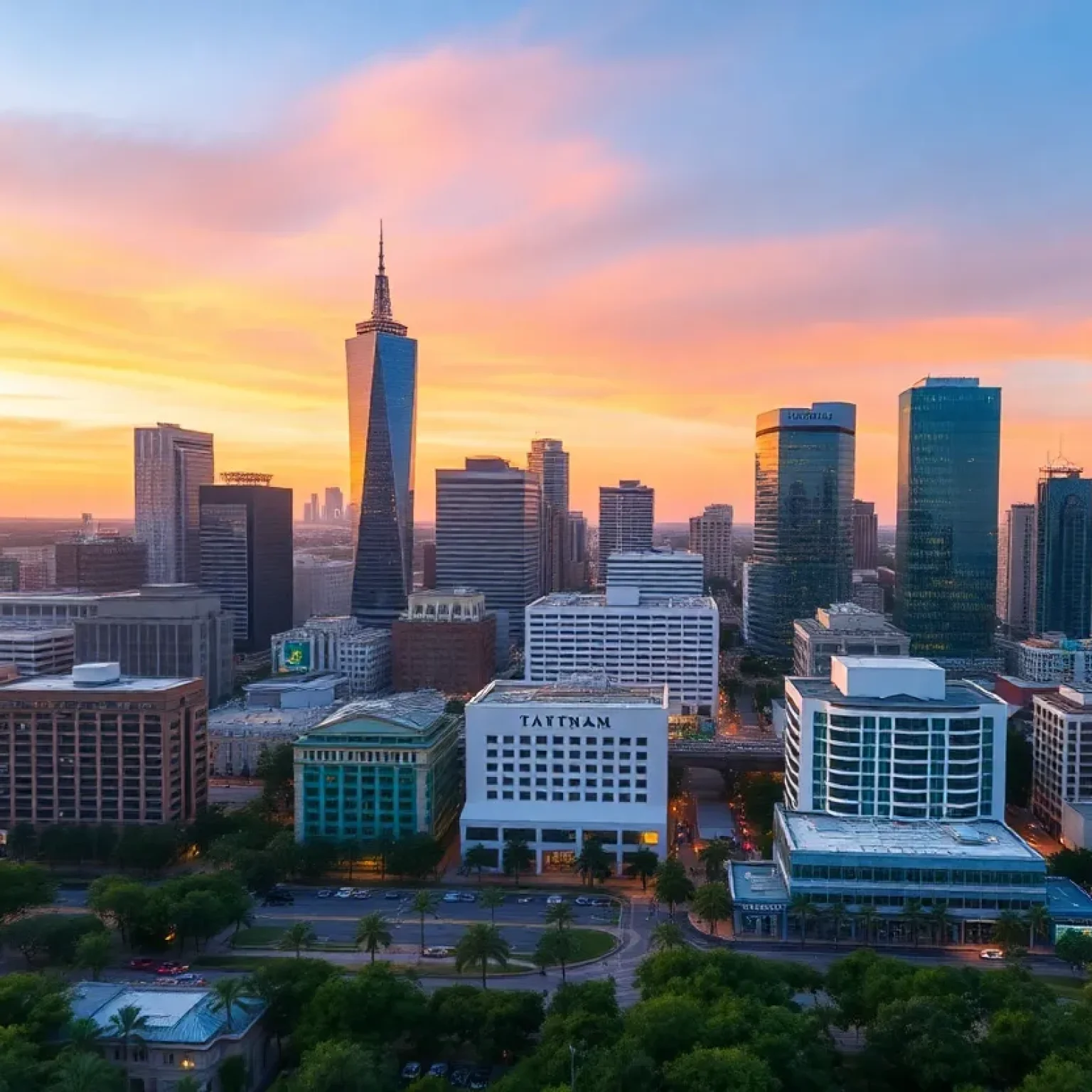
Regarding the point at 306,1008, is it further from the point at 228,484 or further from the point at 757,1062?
the point at 228,484

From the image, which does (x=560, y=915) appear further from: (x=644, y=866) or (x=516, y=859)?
(x=516, y=859)

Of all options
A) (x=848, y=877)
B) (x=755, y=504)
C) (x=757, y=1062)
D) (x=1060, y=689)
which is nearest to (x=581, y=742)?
(x=848, y=877)

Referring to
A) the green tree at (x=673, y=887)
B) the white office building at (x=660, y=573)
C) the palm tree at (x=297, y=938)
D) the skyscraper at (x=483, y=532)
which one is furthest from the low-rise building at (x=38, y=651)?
the green tree at (x=673, y=887)

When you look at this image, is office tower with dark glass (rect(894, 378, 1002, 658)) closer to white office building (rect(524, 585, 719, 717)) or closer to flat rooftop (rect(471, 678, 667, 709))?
white office building (rect(524, 585, 719, 717))

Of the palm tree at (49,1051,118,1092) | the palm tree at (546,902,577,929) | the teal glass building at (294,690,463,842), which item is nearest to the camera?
the palm tree at (49,1051,118,1092)

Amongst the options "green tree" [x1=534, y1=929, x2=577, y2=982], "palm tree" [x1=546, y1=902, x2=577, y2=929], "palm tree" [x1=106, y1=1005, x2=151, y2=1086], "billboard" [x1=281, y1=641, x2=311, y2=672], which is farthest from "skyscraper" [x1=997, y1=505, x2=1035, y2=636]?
"palm tree" [x1=106, y1=1005, x2=151, y2=1086]

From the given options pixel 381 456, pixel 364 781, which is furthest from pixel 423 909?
pixel 381 456
